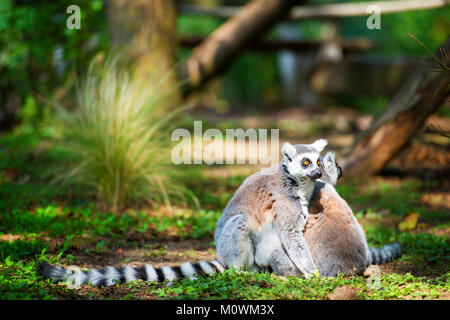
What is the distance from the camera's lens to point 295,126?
9695mm

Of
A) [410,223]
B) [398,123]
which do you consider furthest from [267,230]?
[398,123]

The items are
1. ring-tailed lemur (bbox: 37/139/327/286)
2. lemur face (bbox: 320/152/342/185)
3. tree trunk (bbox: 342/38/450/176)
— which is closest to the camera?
ring-tailed lemur (bbox: 37/139/327/286)

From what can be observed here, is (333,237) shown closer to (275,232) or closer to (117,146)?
(275,232)

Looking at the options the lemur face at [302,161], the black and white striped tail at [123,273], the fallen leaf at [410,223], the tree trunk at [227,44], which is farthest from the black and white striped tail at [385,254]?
the tree trunk at [227,44]

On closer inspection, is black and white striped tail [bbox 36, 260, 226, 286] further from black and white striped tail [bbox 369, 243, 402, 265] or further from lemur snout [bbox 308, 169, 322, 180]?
black and white striped tail [bbox 369, 243, 402, 265]

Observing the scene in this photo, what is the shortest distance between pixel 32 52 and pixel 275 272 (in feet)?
20.1

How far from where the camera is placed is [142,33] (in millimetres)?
6770

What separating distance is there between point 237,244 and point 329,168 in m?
0.89

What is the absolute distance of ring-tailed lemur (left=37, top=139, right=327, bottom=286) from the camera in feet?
10.2

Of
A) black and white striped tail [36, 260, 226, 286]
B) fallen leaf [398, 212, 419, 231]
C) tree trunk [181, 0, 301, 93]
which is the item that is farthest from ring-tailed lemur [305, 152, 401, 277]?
tree trunk [181, 0, 301, 93]

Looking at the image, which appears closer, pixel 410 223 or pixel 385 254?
pixel 385 254

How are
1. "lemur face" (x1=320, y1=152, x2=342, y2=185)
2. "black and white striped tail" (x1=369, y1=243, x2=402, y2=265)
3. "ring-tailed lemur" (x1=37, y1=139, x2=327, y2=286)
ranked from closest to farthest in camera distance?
1. "ring-tailed lemur" (x1=37, y1=139, x2=327, y2=286)
2. "lemur face" (x1=320, y1=152, x2=342, y2=185)
3. "black and white striped tail" (x1=369, y1=243, x2=402, y2=265)

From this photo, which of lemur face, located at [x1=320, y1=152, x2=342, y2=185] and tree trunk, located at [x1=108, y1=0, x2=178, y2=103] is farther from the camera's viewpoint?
tree trunk, located at [x1=108, y1=0, x2=178, y2=103]
